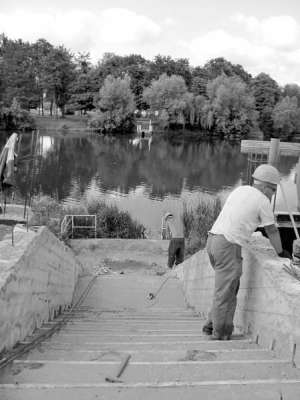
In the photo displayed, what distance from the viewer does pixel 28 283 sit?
12.3 ft

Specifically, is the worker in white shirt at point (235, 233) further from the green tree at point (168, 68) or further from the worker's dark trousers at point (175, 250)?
the green tree at point (168, 68)

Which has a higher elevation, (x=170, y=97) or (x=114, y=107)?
(x=170, y=97)

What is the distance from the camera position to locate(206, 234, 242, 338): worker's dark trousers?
3977 millimetres

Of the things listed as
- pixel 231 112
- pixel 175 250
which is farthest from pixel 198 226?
pixel 231 112

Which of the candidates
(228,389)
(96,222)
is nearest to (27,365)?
(228,389)

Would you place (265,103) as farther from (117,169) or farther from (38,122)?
(117,169)

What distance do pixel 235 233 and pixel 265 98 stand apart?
7899 centimetres

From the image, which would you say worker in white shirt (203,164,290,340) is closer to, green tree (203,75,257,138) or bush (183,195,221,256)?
bush (183,195,221,256)

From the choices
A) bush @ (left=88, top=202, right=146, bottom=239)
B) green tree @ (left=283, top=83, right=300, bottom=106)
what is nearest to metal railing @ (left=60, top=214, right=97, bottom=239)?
bush @ (left=88, top=202, right=146, bottom=239)

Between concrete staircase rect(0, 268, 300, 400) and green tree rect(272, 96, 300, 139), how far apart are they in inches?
2854

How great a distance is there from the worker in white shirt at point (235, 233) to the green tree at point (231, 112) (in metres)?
65.2

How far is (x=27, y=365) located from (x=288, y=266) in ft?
7.26

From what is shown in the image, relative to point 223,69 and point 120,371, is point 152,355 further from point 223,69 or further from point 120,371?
point 223,69

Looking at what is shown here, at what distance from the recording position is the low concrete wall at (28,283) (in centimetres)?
317
